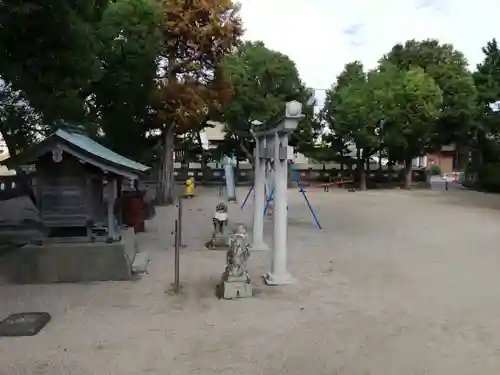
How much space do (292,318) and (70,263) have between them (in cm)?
421

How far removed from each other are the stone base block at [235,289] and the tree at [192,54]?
14.0m

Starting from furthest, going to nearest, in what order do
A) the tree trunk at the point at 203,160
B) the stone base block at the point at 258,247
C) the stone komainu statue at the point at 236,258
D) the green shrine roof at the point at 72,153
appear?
the tree trunk at the point at 203,160 → the stone base block at the point at 258,247 → the green shrine roof at the point at 72,153 → the stone komainu statue at the point at 236,258

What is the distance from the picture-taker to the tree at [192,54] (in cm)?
2081

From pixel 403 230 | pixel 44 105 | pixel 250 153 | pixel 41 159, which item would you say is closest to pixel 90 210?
pixel 41 159

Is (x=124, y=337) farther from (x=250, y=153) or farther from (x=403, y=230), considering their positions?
(x=250, y=153)

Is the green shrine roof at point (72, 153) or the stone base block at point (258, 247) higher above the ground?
the green shrine roof at point (72, 153)

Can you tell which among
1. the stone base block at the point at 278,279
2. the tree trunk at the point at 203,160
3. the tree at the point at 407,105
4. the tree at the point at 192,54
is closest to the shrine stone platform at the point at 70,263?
the stone base block at the point at 278,279

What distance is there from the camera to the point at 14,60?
902cm

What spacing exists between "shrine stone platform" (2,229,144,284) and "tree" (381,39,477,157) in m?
27.4

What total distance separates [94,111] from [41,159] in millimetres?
9711

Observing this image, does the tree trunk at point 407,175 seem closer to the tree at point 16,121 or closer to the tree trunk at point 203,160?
the tree trunk at point 203,160

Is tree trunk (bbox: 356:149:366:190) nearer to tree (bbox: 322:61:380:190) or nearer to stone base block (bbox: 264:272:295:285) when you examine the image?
tree (bbox: 322:61:380:190)

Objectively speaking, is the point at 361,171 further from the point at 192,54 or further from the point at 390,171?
the point at 192,54

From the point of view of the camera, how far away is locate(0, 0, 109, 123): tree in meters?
7.88
